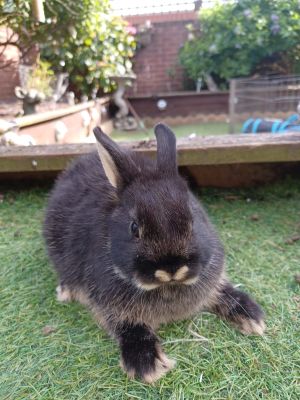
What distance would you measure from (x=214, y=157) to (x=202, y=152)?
82 mm

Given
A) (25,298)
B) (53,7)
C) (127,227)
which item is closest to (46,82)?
(53,7)

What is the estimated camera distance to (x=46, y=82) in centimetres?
583

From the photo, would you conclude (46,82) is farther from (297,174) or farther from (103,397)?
(103,397)

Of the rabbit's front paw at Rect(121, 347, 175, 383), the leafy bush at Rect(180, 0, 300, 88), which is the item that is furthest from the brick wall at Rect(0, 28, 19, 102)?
the rabbit's front paw at Rect(121, 347, 175, 383)

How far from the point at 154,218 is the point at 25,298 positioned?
895mm

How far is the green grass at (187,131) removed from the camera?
21.4ft

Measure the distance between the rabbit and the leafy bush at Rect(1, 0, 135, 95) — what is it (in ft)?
10.4

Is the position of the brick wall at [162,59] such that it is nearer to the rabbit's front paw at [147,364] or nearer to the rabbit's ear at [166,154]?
the rabbit's ear at [166,154]

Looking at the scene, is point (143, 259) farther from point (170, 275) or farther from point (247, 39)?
point (247, 39)

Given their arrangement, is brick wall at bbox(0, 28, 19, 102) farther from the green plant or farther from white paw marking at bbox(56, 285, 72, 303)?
white paw marking at bbox(56, 285, 72, 303)

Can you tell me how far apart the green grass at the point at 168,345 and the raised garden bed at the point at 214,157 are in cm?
56

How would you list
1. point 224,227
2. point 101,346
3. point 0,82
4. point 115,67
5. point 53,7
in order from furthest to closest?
point 115,67
point 0,82
point 53,7
point 224,227
point 101,346

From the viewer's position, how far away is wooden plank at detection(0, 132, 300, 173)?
242 centimetres

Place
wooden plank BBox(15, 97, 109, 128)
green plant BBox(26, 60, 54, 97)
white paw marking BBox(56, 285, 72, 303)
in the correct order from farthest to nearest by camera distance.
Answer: green plant BBox(26, 60, 54, 97), wooden plank BBox(15, 97, 109, 128), white paw marking BBox(56, 285, 72, 303)
